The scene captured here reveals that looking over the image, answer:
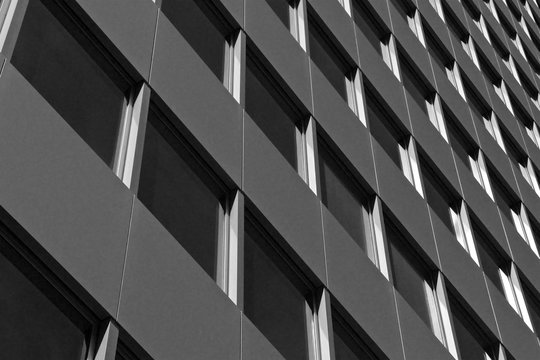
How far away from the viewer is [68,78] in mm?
11398

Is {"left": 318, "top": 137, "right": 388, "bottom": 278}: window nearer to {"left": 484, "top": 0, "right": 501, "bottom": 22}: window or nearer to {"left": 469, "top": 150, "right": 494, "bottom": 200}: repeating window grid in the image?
{"left": 469, "top": 150, "right": 494, "bottom": 200}: repeating window grid

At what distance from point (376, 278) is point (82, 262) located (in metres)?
7.27

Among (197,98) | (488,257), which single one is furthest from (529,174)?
(197,98)

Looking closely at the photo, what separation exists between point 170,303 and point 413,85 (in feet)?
53.4

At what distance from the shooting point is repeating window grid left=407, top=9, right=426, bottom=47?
94.5 ft

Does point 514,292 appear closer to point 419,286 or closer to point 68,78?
point 419,286

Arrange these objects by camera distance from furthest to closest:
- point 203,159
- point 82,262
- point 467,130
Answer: point 467,130
point 203,159
point 82,262

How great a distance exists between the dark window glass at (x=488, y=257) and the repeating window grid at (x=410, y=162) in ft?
7.94

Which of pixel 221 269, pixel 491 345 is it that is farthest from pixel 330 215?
pixel 491 345

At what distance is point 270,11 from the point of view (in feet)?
59.6

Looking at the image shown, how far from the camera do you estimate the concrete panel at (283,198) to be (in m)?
13.8

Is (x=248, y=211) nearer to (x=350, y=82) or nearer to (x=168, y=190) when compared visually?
(x=168, y=190)

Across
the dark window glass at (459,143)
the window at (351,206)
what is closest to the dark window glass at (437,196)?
the dark window glass at (459,143)

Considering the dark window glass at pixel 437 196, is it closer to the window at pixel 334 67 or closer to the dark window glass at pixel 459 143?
the window at pixel 334 67
